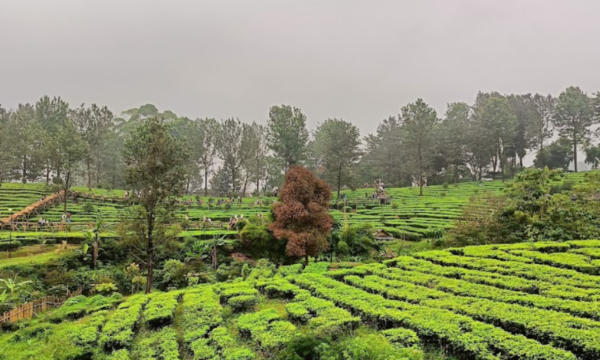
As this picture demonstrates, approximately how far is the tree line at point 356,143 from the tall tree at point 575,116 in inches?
5.6

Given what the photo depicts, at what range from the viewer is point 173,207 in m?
17.1

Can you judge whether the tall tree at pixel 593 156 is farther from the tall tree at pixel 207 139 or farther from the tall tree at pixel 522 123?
the tall tree at pixel 207 139

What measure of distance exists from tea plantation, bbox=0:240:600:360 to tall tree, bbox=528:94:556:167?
51.3 meters

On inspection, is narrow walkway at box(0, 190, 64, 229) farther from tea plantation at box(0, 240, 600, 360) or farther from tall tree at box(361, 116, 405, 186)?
tall tree at box(361, 116, 405, 186)

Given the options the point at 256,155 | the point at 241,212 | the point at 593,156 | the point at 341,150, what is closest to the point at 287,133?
the point at 341,150

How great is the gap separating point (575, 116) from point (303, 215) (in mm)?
54765

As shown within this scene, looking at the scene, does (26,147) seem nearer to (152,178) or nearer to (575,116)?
(152,178)

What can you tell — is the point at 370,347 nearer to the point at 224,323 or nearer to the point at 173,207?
the point at 224,323

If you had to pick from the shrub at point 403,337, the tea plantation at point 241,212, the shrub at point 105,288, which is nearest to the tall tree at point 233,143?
the tea plantation at point 241,212

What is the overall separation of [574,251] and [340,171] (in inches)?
1240

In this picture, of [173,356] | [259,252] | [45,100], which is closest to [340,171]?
[259,252]

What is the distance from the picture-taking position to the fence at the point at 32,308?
1361 cm

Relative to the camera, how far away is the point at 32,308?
14820 millimetres

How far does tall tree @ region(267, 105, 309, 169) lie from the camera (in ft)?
159
